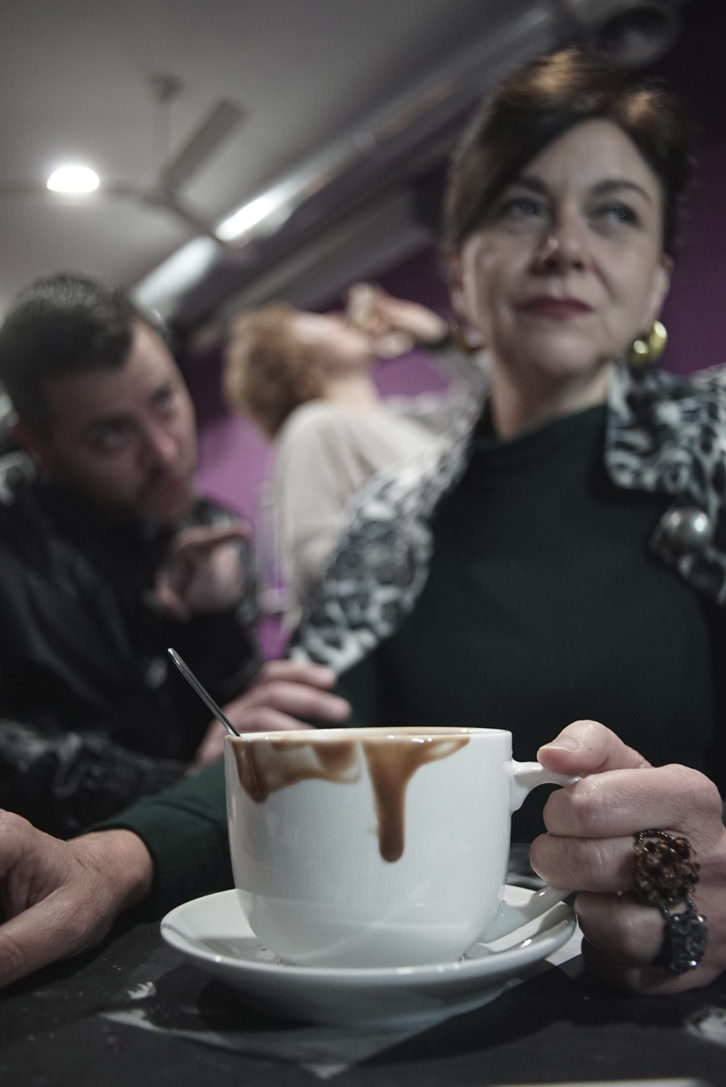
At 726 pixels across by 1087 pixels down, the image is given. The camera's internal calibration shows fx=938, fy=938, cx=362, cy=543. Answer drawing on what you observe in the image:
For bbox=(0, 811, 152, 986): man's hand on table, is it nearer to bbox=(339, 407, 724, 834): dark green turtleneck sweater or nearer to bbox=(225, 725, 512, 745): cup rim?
bbox=(225, 725, 512, 745): cup rim

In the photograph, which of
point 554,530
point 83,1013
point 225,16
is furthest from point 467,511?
point 83,1013

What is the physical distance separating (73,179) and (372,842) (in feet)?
1.57

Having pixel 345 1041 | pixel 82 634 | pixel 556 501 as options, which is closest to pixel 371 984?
pixel 345 1041

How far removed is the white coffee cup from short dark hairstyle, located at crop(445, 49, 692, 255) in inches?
19.3

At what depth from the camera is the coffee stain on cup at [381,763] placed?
0.28m

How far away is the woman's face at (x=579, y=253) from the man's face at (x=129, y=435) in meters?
0.28

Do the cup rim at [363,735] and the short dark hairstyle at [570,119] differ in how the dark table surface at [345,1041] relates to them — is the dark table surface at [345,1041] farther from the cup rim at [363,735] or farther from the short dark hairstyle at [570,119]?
the short dark hairstyle at [570,119]

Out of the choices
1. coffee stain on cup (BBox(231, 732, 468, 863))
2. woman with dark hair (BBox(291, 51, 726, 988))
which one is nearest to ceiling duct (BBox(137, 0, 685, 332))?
woman with dark hair (BBox(291, 51, 726, 988))

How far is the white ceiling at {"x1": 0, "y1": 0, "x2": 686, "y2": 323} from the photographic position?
0.56 meters

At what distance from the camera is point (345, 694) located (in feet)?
2.29

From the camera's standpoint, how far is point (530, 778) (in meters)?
0.32

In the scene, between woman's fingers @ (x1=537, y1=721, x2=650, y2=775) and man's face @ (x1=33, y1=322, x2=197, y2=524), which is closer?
woman's fingers @ (x1=537, y1=721, x2=650, y2=775)

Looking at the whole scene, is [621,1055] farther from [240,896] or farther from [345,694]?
[345,694]

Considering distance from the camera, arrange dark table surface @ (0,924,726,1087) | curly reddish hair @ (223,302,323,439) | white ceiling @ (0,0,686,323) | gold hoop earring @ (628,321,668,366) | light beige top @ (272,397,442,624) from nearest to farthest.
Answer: dark table surface @ (0,924,726,1087) < white ceiling @ (0,0,686,323) < gold hoop earring @ (628,321,668,366) < light beige top @ (272,397,442,624) < curly reddish hair @ (223,302,323,439)
